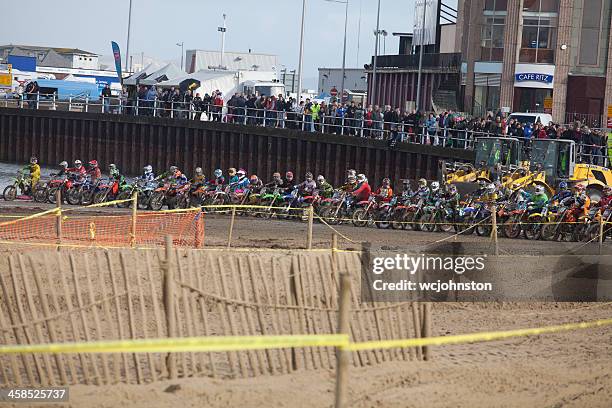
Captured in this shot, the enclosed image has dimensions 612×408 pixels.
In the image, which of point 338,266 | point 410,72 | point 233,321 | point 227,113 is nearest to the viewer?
point 233,321

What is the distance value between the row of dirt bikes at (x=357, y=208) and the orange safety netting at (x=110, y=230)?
306cm

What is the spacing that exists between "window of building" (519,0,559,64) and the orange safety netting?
31.0 m

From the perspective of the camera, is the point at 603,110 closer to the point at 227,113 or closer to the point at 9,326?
the point at 227,113

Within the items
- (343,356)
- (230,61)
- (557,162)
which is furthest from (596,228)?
(230,61)

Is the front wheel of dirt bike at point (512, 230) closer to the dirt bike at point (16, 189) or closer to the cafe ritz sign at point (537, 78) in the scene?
the dirt bike at point (16, 189)

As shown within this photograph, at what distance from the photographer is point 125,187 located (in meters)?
31.4

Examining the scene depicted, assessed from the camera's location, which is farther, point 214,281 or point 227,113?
point 227,113

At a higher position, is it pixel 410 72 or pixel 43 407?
pixel 410 72

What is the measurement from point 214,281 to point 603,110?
39717 mm

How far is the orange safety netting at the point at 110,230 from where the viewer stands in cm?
1894

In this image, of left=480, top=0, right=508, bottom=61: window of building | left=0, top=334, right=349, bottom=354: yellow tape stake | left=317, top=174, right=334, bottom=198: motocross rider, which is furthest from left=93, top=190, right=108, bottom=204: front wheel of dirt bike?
left=480, top=0, right=508, bottom=61: window of building

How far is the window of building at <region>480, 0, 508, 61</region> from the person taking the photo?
5080cm

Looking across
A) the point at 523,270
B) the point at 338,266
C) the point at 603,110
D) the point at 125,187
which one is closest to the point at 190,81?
the point at 603,110

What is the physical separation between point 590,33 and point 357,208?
81.0 ft
